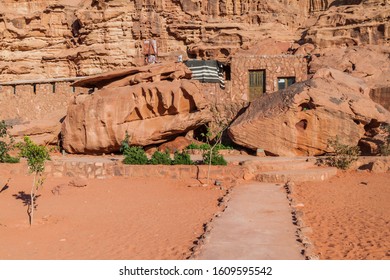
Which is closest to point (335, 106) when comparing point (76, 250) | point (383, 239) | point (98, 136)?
point (383, 239)

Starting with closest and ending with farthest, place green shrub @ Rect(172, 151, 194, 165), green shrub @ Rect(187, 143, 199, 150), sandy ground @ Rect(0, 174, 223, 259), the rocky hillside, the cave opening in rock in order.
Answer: sandy ground @ Rect(0, 174, 223, 259)
green shrub @ Rect(172, 151, 194, 165)
the cave opening in rock
green shrub @ Rect(187, 143, 199, 150)
the rocky hillside

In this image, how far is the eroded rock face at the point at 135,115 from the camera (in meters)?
16.0

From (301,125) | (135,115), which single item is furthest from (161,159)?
(301,125)

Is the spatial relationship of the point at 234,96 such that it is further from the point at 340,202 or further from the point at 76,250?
the point at 76,250

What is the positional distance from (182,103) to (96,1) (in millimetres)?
17545

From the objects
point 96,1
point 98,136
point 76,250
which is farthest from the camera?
point 96,1

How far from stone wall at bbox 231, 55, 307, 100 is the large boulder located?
18.0ft

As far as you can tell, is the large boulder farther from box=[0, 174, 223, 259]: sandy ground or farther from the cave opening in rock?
box=[0, 174, 223, 259]: sandy ground

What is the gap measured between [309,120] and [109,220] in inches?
340

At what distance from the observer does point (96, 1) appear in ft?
97.5

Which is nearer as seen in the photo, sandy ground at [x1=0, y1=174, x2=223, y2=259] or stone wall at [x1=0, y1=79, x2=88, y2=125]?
sandy ground at [x1=0, y1=174, x2=223, y2=259]

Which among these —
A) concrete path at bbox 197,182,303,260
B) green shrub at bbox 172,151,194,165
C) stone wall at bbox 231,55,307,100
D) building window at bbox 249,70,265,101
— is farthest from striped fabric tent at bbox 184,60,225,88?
concrete path at bbox 197,182,303,260

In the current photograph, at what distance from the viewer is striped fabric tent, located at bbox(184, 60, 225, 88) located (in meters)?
21.1

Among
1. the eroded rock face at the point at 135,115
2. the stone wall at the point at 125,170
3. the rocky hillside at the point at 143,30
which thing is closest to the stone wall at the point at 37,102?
the eroded rock face at the point at 135,115
